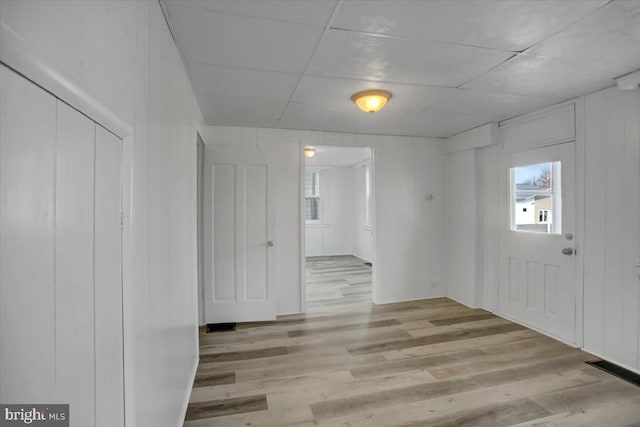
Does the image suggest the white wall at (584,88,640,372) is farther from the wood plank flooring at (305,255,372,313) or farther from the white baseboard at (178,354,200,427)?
the white baseboard at (178,354,200,427)

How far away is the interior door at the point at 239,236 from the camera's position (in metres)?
3.47

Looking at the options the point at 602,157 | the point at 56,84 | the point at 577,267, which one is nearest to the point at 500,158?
the point at 602,157

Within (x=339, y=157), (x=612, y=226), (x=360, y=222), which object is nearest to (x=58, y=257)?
(x=612, y=226)

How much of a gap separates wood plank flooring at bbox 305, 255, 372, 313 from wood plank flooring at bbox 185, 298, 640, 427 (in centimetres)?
74

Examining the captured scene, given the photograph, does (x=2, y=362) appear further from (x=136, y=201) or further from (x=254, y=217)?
(x=254, y=217)

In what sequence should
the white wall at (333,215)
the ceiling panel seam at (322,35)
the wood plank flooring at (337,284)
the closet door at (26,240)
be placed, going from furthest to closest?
the white wall at (333,215)
the wood plank flooring at (337,284)
the ceiling panel seam at (322,35)
the closet door at (26,240)

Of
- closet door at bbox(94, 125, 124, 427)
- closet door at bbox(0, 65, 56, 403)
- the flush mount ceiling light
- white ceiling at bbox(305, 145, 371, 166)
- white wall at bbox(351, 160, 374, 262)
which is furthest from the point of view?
white wall at bbox(351, 160, 374, 262)

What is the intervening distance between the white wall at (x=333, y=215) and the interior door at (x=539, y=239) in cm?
476

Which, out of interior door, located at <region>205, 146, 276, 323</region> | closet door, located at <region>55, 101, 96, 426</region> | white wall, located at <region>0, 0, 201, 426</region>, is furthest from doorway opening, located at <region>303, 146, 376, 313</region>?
closet door, located at <region>55, 101, 96, 426</region>

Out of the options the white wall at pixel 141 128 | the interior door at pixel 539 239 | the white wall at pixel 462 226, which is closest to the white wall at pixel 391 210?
the white wall at pixel 462 226

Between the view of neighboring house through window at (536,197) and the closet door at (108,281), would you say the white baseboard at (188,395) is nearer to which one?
the closet door at (108,281)

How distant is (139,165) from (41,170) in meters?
0.57

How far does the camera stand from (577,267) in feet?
9.41

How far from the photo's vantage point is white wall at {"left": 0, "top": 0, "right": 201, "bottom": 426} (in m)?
0.61
